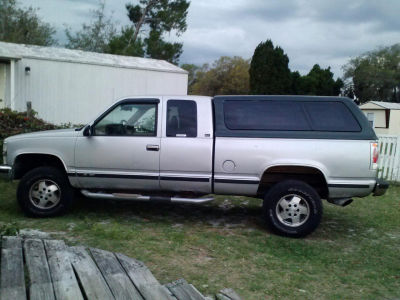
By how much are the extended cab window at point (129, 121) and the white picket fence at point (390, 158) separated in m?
6.91

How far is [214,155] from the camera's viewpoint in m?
5.61

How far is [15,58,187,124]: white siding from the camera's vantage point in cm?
1425

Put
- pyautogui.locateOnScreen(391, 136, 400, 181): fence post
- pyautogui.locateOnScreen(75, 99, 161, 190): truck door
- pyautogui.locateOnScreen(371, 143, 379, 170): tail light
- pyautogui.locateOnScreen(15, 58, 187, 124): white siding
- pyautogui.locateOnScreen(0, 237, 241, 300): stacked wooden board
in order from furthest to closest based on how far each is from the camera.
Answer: pyautogui.locateOnScreen(15, 58, 187, 124): white siding, pyautogui.locateOnScreen(391, 136, 400, 181): fence post, pyautogui.locateOnScreen(75, 99, 161, 190): truck door, pyautogui.locateOnScreen(371, 143, 379, 170): tail light, pyautogui.locateOnScreen(0, 237, 241, 300): stacked wooden board

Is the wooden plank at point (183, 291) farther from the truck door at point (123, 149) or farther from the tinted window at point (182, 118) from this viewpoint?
the tinted window at point (182, 118)

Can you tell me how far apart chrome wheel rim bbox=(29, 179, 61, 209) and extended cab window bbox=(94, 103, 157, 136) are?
3.54 ft

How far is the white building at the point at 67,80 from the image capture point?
545 inches

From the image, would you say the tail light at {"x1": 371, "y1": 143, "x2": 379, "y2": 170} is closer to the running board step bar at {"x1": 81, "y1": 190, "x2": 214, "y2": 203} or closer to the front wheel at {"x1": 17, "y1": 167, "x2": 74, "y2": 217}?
the running board step bar at {"x1": 81, "y1": 190, "x2": 214, "y2": 203}

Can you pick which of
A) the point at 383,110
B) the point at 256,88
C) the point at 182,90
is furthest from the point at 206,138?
the point at 383,110

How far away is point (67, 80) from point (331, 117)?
38.7 ft

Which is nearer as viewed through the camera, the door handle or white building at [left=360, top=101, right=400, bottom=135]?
the door handle

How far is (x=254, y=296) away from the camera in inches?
149

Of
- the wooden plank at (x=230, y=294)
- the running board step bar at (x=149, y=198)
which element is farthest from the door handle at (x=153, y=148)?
the wooden plank at (x=230, y=294)

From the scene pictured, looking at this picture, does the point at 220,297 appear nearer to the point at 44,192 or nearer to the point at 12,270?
the point at 12,270

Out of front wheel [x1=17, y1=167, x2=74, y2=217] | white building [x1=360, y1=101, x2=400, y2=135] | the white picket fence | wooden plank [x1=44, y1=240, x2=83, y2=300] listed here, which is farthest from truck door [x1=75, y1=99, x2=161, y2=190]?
white building [x1=360, y1=101, x2=400, y2=135]
